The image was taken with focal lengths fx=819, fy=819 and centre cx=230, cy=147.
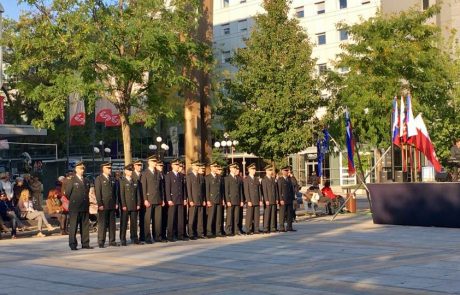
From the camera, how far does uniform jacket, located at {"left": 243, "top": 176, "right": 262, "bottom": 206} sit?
816 inches

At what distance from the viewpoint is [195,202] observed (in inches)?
765

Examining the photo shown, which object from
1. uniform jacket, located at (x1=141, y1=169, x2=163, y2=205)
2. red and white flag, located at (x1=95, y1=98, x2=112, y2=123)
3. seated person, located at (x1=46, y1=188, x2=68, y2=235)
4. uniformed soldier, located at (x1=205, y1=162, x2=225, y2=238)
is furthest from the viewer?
red and white flag, located at (x1=95, y1=98, x2=112, y2=123)

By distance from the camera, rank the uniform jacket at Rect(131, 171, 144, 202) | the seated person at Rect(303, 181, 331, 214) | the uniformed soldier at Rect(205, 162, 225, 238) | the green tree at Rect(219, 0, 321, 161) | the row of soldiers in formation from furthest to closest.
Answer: the green tree at Rect(219, 0, 321, 161) → the seated person at Rect(303, 181, 331, 214) → the uniformed soldier at Rect(205, 162, 225, 238) → the uniform jacket at Rect(131, 171, 144, 202) → the row of soldiers in formation

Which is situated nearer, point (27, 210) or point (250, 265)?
point (250, 265)

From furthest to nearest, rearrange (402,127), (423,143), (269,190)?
1. (402,127)
2. (423,143)
3. (269,190)

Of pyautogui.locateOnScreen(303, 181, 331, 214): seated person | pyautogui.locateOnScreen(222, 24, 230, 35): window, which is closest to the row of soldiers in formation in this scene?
pyautogui.locateOnScreen(303, 181, 331, 214): seated person

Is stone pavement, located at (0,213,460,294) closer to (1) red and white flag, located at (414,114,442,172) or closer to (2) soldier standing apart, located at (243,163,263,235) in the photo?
(2) soldier standing apart, located at (243,163,263,235)

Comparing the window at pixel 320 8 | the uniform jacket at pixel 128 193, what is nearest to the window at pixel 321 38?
the window at pixel 320 8

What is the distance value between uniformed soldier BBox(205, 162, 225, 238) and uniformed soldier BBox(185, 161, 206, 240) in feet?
0.60

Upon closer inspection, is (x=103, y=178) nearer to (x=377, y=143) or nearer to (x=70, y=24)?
(x=70, y=24)

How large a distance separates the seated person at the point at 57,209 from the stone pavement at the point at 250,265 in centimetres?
173

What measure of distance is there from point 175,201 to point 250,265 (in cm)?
551

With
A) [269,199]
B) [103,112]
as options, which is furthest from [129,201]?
[103,112]

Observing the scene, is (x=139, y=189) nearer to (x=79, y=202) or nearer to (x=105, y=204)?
(x=105, y=204)
